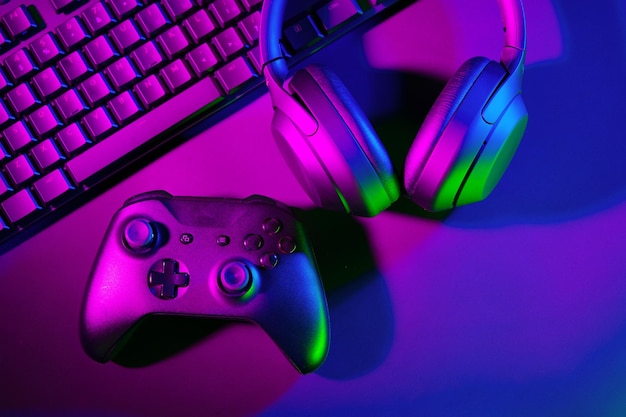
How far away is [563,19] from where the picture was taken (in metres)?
0.64

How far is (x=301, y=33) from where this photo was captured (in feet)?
2.01

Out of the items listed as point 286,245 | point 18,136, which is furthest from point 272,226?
point 18,136

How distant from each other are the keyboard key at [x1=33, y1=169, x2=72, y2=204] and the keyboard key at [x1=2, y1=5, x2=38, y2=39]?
13 cm

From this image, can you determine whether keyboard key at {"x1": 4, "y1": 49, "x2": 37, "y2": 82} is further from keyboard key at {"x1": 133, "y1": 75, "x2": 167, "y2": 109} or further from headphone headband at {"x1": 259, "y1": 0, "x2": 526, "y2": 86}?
headphone headband at {"x1": 259, "y1": 0, "x2": 526, "y2": 86}

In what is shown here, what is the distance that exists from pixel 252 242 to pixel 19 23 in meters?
0.30

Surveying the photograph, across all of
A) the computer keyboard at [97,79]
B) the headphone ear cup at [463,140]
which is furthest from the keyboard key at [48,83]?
the headphone ear cup at [463,140]

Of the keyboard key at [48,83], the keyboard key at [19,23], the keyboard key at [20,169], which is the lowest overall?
the keyboard key at [20,169]

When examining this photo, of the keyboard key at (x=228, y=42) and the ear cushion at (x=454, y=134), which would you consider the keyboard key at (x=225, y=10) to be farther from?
the ear cushion at (x=454, y=134)

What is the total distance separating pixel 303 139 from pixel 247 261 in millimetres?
128

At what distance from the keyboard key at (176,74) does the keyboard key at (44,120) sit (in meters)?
0.11

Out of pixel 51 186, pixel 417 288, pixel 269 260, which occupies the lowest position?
pixel 417 288

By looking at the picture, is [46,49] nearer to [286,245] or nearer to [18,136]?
[18,136]

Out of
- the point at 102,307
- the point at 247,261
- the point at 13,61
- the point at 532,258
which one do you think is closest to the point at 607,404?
the point at 532,258

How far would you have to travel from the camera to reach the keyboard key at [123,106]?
59 centimetres
